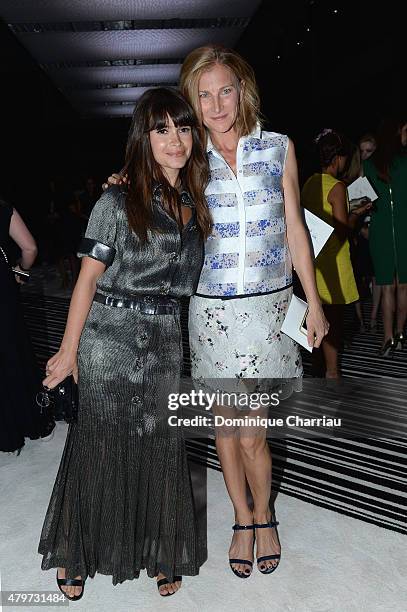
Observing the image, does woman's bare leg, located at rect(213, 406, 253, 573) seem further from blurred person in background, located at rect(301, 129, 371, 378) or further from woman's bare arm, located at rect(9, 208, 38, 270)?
blurred person in background, located at rect(301, 129, 371, 378)

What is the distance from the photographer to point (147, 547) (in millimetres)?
2047

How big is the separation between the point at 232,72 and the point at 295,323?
773mm

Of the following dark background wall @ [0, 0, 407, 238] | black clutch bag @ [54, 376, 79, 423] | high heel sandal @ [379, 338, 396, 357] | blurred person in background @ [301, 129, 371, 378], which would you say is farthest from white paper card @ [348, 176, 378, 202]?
black clutch bag @ [54, 376, 79, 423]

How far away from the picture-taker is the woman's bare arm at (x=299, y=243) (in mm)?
2018

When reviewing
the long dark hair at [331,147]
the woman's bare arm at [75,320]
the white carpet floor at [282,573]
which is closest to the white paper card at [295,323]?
the woman's bare arm at [75,320]

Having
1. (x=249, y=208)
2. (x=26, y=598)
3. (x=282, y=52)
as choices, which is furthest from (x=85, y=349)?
(x=282, y=52)

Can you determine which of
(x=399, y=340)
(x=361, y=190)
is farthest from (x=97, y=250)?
(x=399, y=340)

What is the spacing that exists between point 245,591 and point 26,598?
69cm

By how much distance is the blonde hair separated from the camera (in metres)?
1.91

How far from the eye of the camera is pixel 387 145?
452cm

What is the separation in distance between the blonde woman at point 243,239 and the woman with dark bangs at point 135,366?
9cm

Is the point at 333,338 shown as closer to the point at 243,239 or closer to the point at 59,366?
the point at 243,239

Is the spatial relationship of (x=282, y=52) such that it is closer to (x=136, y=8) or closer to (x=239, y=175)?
(x=136, y=8)

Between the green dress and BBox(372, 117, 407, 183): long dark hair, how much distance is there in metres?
0.04
